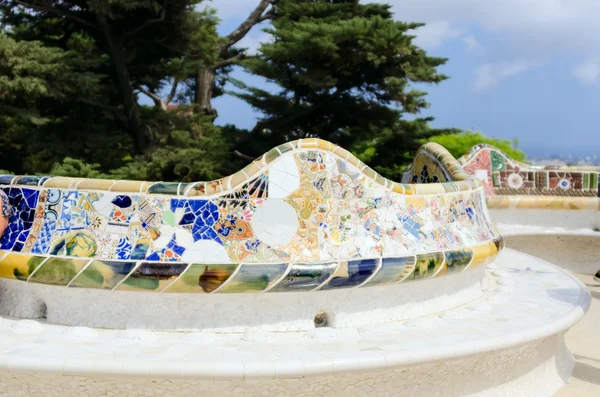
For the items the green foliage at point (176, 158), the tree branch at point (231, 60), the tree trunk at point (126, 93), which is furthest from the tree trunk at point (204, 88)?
the tree trunk at point (126, 93)

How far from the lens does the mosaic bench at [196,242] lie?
4598mm

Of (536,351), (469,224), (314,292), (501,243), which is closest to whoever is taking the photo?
(314,292)

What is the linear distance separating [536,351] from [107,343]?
3.05m

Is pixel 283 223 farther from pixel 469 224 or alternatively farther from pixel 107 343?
Result: pixel 469 224

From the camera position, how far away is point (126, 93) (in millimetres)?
14867

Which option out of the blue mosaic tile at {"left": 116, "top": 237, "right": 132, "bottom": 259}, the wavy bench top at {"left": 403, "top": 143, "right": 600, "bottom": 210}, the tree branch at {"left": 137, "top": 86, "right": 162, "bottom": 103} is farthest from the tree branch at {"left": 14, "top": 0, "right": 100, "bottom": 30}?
the blue mosaic tile at {"left": 116, "top": 237, "right": 132, "bottom": 259}

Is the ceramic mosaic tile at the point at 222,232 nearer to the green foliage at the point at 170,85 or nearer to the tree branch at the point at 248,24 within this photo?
the green foliage at the point at 170,85

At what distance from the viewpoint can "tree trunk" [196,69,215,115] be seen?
735 inches

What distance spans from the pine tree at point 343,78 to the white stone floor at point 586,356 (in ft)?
24.5

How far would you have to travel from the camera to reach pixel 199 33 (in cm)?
1511

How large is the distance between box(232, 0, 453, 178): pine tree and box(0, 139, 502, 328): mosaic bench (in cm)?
971

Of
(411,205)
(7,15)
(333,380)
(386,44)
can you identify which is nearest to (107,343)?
(333,380)

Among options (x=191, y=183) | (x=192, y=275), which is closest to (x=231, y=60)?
(x=191, y=183)

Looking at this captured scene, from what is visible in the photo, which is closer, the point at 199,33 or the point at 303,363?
the point at 303,363
